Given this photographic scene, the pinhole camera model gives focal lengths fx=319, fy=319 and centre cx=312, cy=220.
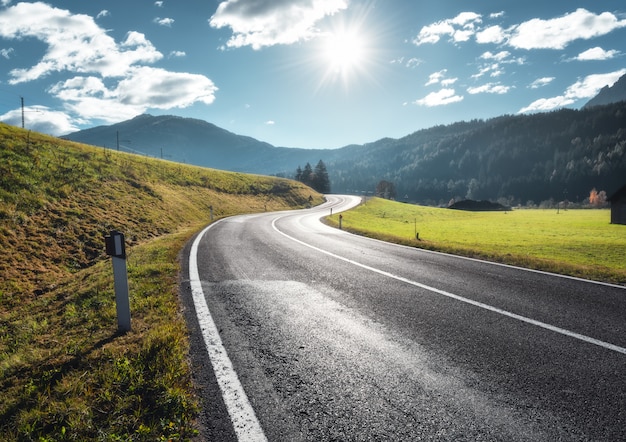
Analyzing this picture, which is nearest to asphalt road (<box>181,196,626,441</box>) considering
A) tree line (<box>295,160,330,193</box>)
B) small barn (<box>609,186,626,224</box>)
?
small barn (<box>609,186,626,224</box>)

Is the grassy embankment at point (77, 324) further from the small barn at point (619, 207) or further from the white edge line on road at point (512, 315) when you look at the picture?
the small barn at point (619, 207)

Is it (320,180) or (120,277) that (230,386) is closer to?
(120,277)

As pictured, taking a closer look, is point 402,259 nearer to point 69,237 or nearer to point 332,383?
point 332,383

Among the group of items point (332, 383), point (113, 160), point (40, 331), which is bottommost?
point (40, 331)

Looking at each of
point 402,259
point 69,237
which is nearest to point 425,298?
point 402,259

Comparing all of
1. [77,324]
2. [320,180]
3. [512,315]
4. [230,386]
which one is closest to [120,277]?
→ [77,324]

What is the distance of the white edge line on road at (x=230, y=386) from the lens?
240 centimetres

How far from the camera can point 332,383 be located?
3.03m

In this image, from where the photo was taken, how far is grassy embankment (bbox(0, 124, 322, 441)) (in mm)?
2582

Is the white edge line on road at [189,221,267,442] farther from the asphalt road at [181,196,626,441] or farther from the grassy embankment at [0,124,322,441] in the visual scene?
the grassy embankment at [0,124,322,441]

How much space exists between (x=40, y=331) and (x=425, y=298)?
21.2ft

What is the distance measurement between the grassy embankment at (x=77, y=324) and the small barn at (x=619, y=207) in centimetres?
5614

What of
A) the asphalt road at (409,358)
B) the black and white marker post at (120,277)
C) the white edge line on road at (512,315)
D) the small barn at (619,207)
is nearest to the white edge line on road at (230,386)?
the asphalt road at (409,358)

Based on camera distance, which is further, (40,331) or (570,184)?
(570,184)
